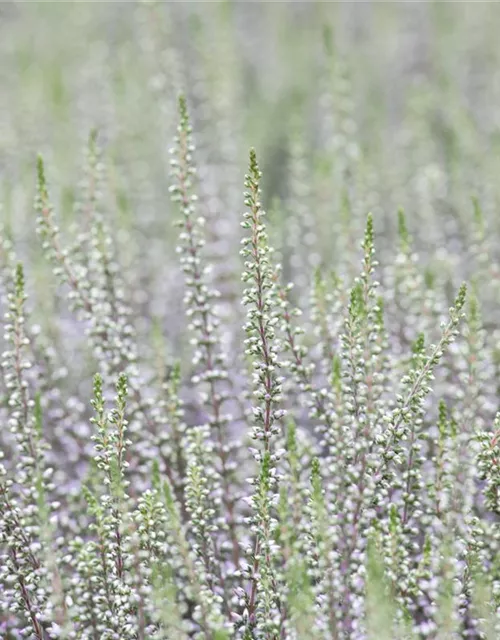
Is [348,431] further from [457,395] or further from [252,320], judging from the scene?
[457,395]

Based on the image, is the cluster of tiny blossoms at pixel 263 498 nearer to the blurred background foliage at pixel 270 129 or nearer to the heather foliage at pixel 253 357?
the heather foliage at pixel 253 357

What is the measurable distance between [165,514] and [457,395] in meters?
1.59

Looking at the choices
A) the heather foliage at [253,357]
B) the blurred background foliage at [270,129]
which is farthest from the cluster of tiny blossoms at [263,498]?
the blurred background foliage at [270,129]

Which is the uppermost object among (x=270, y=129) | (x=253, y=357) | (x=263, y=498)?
(x=270, y=129)

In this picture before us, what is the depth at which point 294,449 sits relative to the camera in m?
3.09

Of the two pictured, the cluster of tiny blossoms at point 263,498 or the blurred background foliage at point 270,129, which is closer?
the cluster of tiny blossoms at point 263,498

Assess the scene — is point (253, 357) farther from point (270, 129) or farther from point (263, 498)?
point (270, 129)

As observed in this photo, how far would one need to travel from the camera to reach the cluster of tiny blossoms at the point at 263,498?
302 centimetres

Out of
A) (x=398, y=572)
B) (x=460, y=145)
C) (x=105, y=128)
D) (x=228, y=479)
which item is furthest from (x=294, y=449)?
(x=105, y=128)

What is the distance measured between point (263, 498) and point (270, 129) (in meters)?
5.20

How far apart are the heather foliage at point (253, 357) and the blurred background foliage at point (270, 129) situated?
0.04 meters

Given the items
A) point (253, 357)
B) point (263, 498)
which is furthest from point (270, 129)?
point (263, 498)

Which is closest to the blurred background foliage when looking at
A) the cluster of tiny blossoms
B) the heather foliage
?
the heather foliage

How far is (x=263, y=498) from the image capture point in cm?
301
